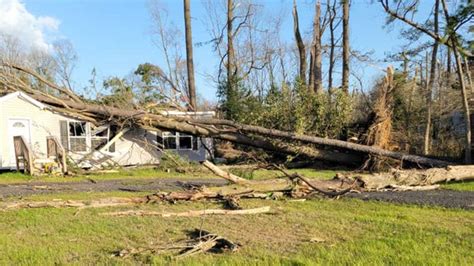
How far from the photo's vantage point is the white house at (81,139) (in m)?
16.7

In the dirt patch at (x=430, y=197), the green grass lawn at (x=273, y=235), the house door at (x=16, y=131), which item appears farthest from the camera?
the house door at (x=16, y=131)

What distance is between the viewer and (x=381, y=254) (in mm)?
4723

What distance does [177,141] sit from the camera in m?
21.7

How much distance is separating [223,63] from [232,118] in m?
10.9

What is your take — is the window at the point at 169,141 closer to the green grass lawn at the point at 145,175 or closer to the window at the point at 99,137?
the window at the point at 99,137

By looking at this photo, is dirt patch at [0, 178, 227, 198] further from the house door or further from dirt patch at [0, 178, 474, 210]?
the house door

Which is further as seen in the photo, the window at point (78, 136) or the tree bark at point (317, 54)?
the tree bark at point (317, 54)

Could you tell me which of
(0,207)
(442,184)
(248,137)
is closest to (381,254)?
(0,207)

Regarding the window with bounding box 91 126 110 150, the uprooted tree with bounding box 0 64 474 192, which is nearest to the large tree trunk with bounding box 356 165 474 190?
the uprooted tree with bounding box 0 64 474 192

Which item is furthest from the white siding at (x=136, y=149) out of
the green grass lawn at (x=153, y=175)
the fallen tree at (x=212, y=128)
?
the green grass lawn at (x=153, y=175)

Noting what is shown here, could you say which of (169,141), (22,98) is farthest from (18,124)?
(169,141)

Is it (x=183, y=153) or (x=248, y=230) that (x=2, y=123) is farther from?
(x=248, y=230)

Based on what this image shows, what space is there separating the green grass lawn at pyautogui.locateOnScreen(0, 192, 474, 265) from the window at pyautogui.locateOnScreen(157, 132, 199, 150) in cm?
1293

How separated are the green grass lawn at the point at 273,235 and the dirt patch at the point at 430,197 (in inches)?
27.4
